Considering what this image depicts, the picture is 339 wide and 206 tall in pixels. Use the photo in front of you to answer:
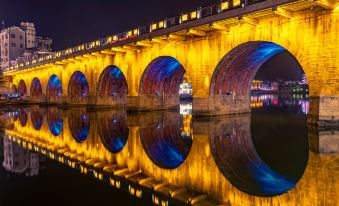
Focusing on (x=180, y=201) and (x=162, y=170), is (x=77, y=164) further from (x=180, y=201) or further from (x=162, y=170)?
(x=180, y=201)

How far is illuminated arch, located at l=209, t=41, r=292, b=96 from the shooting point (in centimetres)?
2238

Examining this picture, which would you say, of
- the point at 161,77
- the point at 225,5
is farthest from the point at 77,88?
the point at 225,5

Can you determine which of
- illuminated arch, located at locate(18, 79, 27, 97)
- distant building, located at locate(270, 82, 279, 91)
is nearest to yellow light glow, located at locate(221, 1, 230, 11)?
illuminated arch, located at locate(18, 79, 27, 97)

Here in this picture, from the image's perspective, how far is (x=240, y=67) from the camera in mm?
25719

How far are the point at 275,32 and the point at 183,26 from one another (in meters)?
7.45

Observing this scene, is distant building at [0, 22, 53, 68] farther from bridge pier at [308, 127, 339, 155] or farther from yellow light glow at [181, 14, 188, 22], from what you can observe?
bridge pier at [308, 127, 339, 155]

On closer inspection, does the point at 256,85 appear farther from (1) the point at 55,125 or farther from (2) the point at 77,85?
(1) the point at 55,125

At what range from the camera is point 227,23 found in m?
21.1

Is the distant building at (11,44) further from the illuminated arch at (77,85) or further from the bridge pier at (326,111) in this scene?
the bridge pier at (326,111)

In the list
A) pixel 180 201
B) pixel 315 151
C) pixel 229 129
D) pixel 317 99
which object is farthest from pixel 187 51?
pixel 180 201

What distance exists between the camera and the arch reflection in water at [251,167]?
7.63 metres

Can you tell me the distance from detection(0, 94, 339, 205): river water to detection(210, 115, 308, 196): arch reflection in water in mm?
25

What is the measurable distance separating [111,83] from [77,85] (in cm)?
1072

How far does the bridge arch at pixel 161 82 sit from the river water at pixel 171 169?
16.2m
